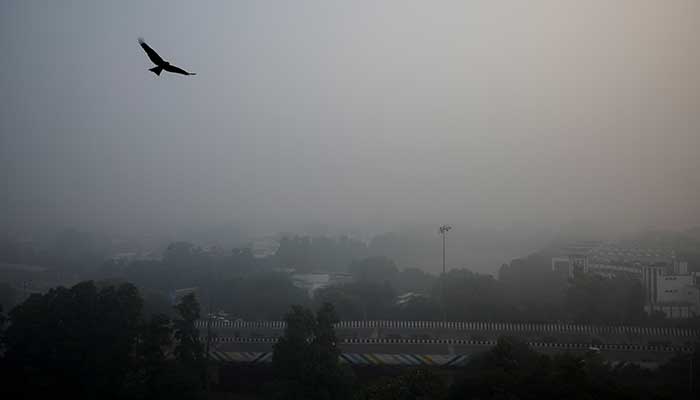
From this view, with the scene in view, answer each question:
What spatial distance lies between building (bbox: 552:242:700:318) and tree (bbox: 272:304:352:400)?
8632mm

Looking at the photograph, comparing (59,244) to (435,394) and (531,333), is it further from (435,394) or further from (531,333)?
(435,394)

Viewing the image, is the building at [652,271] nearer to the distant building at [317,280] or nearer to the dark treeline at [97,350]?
the distant building at [317,280]

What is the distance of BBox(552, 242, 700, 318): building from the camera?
43.7ft

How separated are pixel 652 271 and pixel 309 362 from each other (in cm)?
1002

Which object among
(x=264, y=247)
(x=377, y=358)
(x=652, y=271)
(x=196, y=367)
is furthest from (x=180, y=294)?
(x=652, y=271)

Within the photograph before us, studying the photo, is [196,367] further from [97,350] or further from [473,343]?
[473,343]

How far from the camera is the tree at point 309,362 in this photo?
8.32 metres

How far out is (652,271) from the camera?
14156 mm

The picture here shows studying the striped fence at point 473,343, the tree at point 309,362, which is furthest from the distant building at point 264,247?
the tree at point 309,362

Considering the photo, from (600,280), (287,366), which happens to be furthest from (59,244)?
(600,280)

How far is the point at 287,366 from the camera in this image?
8773 mm

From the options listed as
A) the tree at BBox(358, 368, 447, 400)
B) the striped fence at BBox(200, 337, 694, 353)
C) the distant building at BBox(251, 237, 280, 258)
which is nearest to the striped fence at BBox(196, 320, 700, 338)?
the striped fence at BBox(200, 337, 694, 353)

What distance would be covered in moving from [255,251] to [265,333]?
1591cm

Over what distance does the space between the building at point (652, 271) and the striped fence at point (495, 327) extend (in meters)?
1.01
